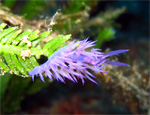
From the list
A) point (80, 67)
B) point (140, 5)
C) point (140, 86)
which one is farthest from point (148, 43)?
point (80, 67)

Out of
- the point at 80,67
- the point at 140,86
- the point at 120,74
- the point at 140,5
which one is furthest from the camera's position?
the point at 140,5

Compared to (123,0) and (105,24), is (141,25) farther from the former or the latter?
(105,24)

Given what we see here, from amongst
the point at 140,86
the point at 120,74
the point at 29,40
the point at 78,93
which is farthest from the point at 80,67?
the point at 78,93

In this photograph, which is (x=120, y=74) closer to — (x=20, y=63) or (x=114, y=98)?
(x=114, y=98)

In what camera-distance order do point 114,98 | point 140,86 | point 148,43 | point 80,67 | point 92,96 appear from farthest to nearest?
1. point 148,43
2. point 92,96
3. point 114,98
4. point 140,86
5. point 80,67

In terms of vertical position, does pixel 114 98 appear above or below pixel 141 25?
below

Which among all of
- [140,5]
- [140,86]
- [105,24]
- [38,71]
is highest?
[140,5]

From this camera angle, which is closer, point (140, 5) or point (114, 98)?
point (114, 98)
